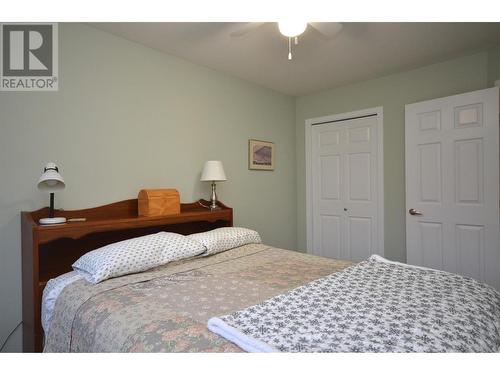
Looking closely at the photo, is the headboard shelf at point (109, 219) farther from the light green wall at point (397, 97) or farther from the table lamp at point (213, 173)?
the light green wall at point (397, 97)

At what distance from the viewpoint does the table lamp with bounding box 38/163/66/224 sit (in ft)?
5.66

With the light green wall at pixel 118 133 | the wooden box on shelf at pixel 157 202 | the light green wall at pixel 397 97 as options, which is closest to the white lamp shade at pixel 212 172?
the light green wall at pixel 118 133

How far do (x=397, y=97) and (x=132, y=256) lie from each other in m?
3.03

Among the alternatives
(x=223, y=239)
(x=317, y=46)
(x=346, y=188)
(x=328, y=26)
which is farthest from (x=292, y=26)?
(x=346, y=188)

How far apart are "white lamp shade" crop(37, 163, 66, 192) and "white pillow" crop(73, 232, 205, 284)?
0.50 metres

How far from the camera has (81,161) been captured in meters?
2.11

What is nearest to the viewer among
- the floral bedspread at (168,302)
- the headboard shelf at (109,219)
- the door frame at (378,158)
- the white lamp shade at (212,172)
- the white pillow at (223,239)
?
the floral bedspread at (168,302)

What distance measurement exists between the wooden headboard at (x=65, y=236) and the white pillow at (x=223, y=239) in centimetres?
26

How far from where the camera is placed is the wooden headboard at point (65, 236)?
1.65 m

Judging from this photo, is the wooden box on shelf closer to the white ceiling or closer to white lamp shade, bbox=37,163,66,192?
white lamp shade, bbox=37,163,66,192

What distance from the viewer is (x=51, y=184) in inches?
73.0

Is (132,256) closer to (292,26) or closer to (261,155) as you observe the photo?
(292,26)
